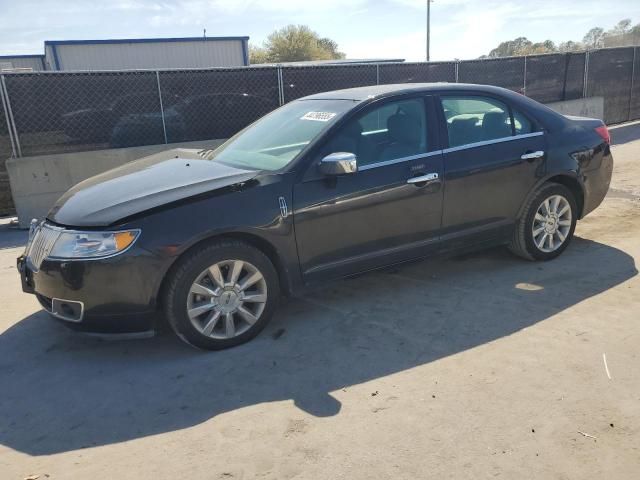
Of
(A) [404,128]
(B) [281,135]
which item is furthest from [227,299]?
(A) [404,128]

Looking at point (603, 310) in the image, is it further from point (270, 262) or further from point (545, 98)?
point (545, 98)

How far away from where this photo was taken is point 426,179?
429 cm

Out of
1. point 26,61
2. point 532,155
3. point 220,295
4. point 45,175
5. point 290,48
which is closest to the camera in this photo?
point 220,295

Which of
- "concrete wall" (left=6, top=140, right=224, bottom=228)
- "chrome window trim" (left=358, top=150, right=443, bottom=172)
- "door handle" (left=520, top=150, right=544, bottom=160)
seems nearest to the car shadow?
"door handle" (left=520, top=150, right=544, bottom=160)

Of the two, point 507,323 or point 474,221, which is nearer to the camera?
point 507,323

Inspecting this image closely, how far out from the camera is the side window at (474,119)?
14.8 ft

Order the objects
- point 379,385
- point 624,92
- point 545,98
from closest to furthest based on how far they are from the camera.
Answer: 1. point 379,385
2. point 545,98
3. point 624,92

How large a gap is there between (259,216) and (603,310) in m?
2.63

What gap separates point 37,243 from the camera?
374 centimetres

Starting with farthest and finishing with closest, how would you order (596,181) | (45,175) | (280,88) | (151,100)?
(280,88) → (151,100) → (45,175) → (596,181)

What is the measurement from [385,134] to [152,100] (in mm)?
5583

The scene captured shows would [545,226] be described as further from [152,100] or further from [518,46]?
[518,46]

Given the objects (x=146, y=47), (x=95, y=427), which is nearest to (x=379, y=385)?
(x=95, y=427)

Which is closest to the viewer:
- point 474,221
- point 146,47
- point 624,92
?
point 474,221
